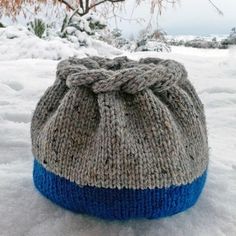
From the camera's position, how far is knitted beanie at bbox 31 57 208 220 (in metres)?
0.66

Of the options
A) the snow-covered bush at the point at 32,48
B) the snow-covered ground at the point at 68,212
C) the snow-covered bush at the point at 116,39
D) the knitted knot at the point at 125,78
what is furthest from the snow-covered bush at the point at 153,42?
the knitted knot at the point at 125,78

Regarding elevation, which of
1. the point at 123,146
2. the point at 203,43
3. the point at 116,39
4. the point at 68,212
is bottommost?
the point at 116,39

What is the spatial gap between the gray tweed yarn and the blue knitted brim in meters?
0.02

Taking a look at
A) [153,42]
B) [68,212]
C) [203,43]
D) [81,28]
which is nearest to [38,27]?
[81,28]

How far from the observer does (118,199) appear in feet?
2.23

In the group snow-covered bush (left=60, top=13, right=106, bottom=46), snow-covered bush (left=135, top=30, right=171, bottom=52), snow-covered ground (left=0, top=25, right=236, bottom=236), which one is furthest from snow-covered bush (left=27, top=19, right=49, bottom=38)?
snow-covered ground (left=0, top=25, right=236, bottom=236)

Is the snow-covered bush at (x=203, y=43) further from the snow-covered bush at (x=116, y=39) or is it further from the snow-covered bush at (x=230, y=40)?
the snow-covered bush at (x=116, y=39)

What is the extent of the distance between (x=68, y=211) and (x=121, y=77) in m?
0.26

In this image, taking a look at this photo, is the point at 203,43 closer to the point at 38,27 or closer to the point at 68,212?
the point at 38,27

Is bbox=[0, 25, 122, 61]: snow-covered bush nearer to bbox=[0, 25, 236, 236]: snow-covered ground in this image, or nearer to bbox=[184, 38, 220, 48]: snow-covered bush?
bbox=[0, 25, 236, 236]: snow-covered ground

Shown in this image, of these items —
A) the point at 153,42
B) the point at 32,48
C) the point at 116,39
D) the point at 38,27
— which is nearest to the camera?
the point at 32,48

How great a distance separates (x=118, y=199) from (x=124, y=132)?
0.11 meters

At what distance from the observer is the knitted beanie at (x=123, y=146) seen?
663 mm

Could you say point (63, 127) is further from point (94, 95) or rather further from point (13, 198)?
point (13, 198)
